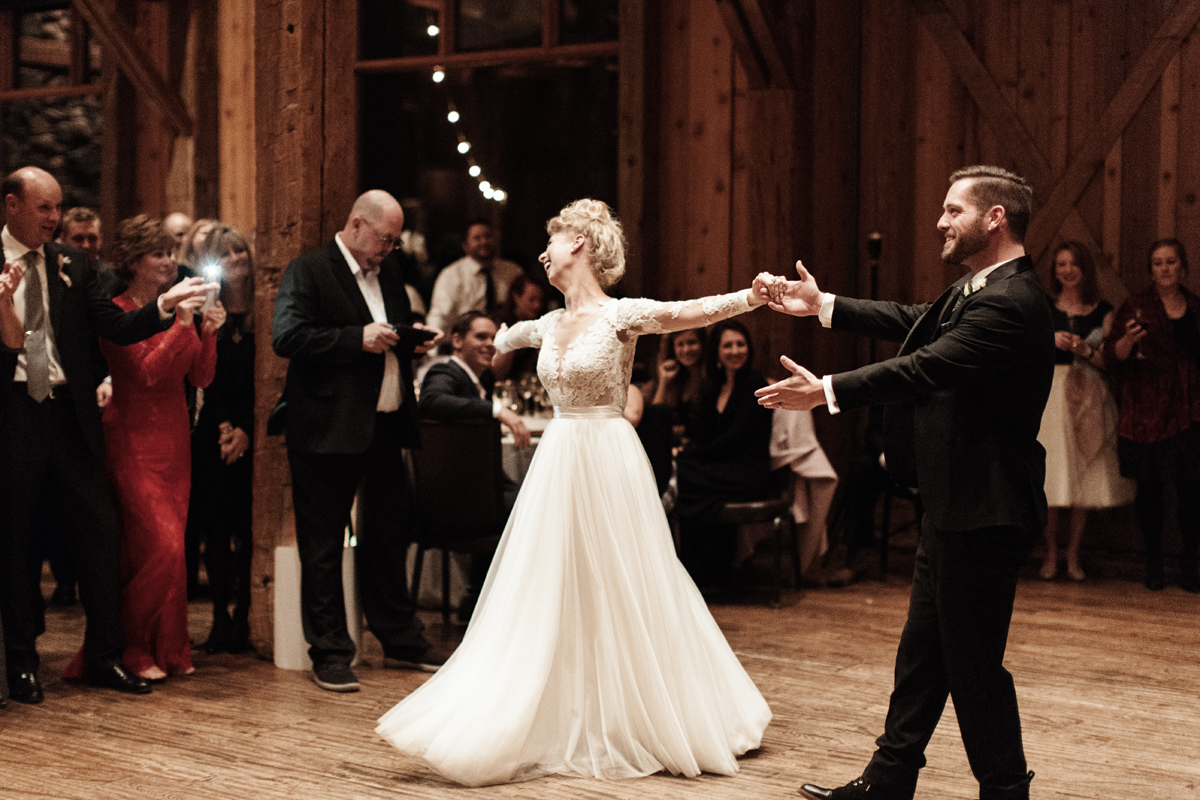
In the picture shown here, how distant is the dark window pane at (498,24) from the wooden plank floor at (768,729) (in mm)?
4466

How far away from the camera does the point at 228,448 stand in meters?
4.94

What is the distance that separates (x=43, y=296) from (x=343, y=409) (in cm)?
104

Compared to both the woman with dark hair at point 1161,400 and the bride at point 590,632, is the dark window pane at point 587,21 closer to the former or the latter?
the woman with dark hair at point 1161,400

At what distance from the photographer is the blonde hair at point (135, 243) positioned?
176 inches

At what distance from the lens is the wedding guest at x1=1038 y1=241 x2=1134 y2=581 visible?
21.2 feet

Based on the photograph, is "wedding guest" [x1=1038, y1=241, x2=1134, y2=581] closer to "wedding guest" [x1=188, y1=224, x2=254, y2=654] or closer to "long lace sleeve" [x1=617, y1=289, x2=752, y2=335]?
"long lace sleeve" [x1=617, y1=289, x2=752, y2=335]

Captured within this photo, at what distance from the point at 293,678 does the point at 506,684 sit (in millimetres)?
1407

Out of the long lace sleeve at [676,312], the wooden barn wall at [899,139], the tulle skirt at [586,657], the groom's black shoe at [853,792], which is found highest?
the wooden barn wall at [899,139]

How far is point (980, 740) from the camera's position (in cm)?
282

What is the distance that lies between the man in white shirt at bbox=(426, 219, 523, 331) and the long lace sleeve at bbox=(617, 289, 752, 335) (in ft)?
13.3

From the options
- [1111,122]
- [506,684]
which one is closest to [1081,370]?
[1111,122]

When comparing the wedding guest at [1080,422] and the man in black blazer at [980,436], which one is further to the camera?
the wedding guest at [1080,422]

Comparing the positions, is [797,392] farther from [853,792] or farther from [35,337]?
[35,337]

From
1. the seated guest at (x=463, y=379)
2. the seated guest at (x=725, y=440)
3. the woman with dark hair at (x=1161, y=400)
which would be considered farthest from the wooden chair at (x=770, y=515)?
the woman with dark hair at (x=1161, y=400)
